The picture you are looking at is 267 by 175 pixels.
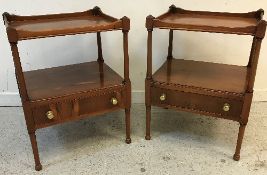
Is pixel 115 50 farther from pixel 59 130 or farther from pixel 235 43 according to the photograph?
pixel 235 43

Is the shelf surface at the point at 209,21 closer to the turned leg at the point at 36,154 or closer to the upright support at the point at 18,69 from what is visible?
the upright support at the point at 18,69

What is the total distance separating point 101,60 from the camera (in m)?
1.73

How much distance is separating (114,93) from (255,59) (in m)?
0.65

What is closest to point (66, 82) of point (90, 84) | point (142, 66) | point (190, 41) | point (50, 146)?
point (90, 84)

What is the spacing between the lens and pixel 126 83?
4.78ft

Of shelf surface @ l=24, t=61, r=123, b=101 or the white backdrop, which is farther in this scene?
the white backdrop

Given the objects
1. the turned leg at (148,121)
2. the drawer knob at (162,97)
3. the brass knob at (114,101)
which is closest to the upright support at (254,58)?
the drawer knob at (162,97)

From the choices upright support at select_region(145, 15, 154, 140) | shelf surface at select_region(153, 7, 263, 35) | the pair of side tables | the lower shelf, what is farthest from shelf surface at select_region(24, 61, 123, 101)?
shelf surface at select_region(153, 7, 263, 35)

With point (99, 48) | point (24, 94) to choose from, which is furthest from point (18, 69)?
point (99, 48)

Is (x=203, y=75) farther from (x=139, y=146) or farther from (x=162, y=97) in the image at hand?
(x=139, y=146)

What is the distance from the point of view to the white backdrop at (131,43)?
5.59ft

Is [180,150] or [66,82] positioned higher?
[66,82]

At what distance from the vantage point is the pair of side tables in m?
1.29

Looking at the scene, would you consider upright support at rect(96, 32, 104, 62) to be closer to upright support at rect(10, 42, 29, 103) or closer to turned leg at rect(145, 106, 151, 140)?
turned leg at rect(145, 106, 151, 140)
